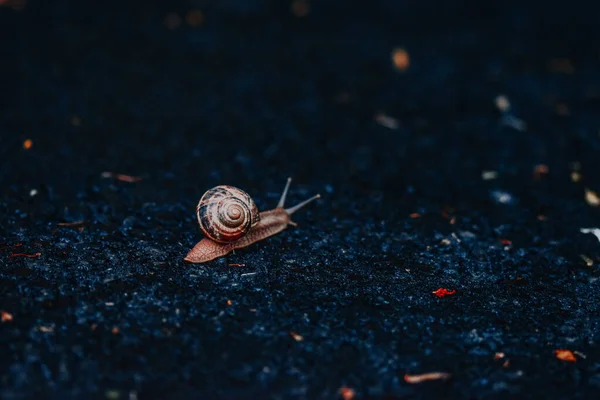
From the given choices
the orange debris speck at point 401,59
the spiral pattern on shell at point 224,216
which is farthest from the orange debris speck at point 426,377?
the orange debris speck at point 401,59

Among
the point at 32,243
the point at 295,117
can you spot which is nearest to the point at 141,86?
the point at 295,117

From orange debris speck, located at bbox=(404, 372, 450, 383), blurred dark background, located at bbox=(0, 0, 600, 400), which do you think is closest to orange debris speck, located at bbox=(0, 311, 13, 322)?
blurred dark background, located at bbox=(0, 0, 600, 400)

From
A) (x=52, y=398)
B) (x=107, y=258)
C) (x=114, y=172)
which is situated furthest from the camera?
(x=114, y=172)

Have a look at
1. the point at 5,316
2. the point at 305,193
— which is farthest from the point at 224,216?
the point at 5,316

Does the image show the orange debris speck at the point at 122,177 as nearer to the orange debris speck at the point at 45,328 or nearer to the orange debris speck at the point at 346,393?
the orange debris speck at the point at 45,328

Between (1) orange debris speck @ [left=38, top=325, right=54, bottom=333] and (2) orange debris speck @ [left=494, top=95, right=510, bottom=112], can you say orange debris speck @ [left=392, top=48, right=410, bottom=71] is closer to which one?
(2) orange debris speck @ [left=494, top=95, right=510, bottom=112]

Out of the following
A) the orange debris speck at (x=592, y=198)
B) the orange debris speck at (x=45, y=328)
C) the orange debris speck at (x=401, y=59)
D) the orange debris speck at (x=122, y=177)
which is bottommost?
the orange debris speck at (x=45, y=328)

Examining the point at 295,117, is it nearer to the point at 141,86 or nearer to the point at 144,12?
the point at 141,86
